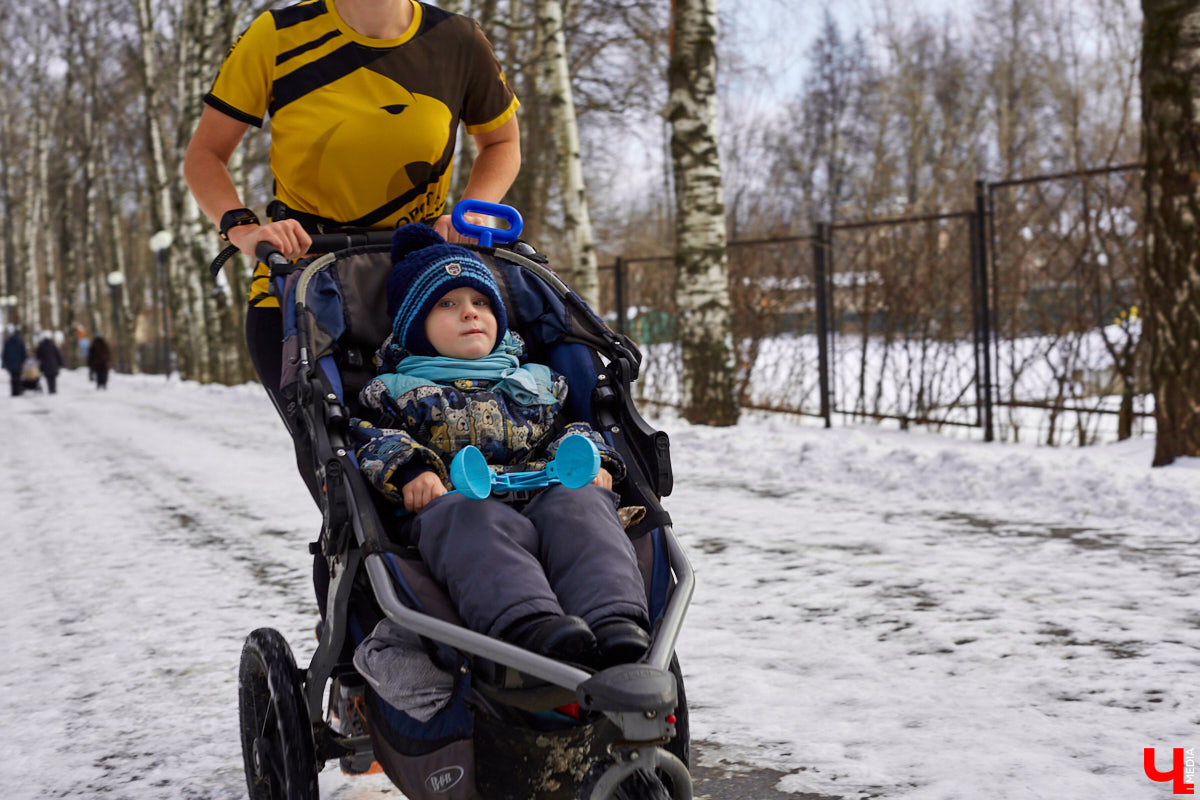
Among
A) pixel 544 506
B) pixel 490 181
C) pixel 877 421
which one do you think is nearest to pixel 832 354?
pixel 877 421

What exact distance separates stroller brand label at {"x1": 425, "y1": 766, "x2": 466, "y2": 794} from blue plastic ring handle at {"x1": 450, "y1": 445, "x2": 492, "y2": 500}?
1.70 ft

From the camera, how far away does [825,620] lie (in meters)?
4.17

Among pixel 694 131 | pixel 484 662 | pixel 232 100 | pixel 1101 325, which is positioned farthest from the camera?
pixel 694 131

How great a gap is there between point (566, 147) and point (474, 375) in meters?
9.88

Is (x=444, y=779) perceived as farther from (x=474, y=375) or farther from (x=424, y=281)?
(x=424, y=281)

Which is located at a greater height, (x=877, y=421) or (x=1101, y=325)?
(x=1101, y=325)

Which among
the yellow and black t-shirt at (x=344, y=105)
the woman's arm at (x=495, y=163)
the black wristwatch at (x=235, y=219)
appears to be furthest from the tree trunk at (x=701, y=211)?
the black wristwatch at (x=235, y=219)

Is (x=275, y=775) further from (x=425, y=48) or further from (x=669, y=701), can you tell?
(x=425, y=48)

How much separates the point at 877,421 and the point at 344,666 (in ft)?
28.5

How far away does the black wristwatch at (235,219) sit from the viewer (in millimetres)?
2973

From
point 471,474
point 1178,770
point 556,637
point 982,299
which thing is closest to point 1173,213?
point 982,299

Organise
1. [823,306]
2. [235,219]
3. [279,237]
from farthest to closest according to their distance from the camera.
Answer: [823,306], [235,219], [279,237]

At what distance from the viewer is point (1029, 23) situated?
39375mm

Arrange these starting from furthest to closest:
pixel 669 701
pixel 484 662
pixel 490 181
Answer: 1. pixel 490 181
2. pixel 484 662
3. pixel 669 701
